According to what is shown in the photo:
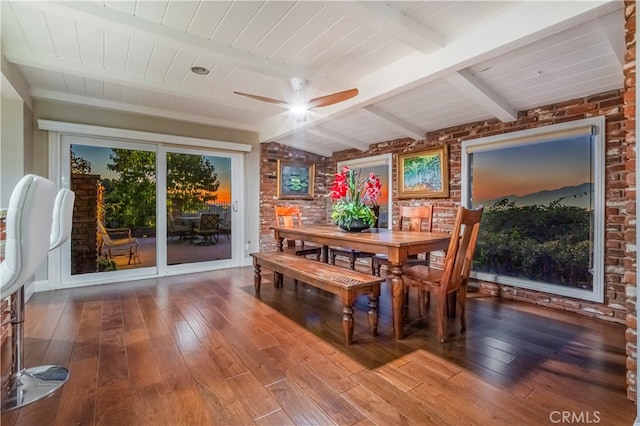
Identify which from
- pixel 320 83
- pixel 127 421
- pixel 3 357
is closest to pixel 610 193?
pixel 320 83

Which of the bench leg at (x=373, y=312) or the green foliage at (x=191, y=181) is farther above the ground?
the green foliage at (x=191, y=181)

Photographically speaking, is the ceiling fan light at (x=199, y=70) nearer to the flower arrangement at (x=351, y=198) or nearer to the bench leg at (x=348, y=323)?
the flower arrangement at (x=351, y=198)

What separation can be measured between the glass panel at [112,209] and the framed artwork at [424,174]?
3739mm

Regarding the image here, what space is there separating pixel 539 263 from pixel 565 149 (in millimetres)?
1218

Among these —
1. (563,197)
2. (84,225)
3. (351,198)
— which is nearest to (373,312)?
(351,198)

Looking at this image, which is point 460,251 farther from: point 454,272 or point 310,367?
point 310,367

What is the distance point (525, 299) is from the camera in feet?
10.7

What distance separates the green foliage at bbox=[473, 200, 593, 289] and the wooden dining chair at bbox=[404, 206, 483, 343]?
50.1 inches

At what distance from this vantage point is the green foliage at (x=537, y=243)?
9.58 feet

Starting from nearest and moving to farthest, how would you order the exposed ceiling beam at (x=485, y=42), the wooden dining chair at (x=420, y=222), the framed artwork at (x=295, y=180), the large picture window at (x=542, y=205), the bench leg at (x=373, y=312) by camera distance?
the exposed ceiling beam at (x=485, y=42), the bench leg at (x=373, y=312), the large picture window at (x=542, y=205), the wooden dining chair at (x=420, y=222), the framed artwork at (x=295, y=180)

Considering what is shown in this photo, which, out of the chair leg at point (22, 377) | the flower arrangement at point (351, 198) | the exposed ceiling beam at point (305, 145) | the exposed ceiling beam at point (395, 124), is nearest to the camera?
the chair leg at point (22, 377)

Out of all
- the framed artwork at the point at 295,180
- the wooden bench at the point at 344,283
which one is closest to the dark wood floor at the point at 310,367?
the wooden bench at the point at 344,283

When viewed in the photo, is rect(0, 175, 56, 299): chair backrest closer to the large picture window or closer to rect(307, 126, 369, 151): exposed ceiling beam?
rect(307, 126, 369, 151): exposed ceiling beam

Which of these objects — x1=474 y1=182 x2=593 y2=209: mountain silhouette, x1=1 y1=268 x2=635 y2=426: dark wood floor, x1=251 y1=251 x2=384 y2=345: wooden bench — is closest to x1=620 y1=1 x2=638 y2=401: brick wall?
x1=1 y1=268 x2=635 y2=426: dark wood floor
